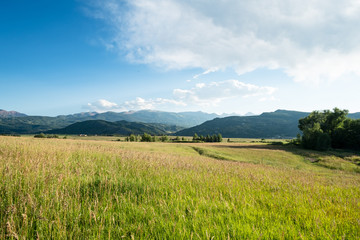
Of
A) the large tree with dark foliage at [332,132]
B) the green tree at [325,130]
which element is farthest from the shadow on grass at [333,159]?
the large tree with dark foliage at [332,132]

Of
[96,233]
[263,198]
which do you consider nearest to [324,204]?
[263,198]

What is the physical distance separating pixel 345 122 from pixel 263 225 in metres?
110

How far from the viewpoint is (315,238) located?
2.69 m

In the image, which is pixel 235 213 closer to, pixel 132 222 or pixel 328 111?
pixel 132 222

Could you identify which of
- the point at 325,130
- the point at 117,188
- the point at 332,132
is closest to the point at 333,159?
the point at 332,132

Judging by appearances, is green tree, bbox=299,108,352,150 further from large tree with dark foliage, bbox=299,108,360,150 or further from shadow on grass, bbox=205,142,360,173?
shadow on grass, bbox=205,142,360,173

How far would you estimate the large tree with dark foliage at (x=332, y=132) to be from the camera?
2639 inches

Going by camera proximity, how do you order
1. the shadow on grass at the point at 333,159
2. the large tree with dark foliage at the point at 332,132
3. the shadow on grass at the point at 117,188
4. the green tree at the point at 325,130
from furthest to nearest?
the large tree with dark foliage at the point at 332,132, the green tree at the point at 325,130, the shadow on grass at the point at 333,159, the shadow on grass at the point at 117,188

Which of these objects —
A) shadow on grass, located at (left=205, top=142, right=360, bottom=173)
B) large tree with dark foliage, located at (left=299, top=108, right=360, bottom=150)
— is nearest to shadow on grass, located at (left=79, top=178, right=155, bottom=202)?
shadow on grass, located at (left=205, top=142, right=360, bottom=173)

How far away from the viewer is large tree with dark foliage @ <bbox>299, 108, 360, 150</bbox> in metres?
67.0

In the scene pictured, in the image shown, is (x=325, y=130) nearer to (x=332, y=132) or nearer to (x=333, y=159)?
(x=332, y=132)

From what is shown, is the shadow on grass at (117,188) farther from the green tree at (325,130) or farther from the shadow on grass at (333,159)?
the green tree at (325,130)

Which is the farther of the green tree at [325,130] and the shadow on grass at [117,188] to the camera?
the green tree at [325,130]

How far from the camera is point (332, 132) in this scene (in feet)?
255
